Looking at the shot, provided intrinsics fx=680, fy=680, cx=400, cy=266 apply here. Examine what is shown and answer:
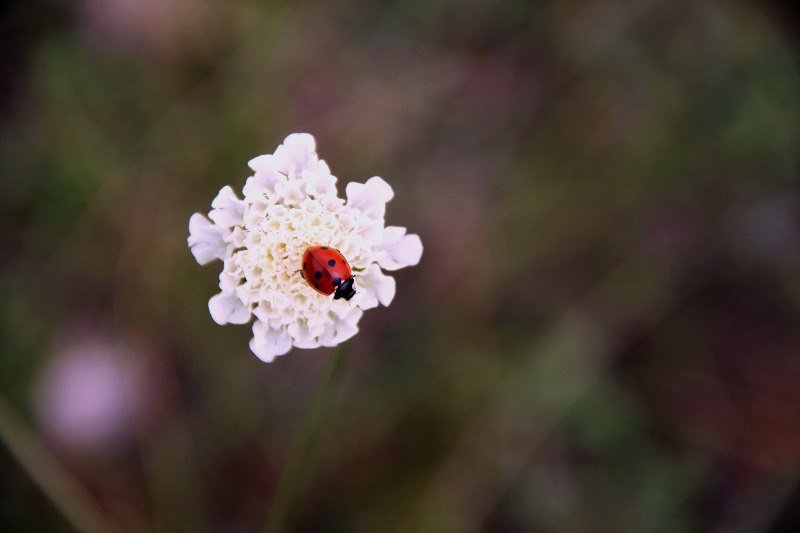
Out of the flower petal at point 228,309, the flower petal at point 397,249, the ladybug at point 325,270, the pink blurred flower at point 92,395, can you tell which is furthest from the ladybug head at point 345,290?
the pink blurred flower at point 92,395

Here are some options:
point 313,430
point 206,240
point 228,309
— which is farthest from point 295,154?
point 313,430

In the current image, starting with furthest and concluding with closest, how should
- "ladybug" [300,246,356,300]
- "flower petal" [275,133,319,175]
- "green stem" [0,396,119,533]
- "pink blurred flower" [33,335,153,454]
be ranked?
1. "pink blurred flower" [33,335,153,454]
2. "green stem" [0,396,119,533]
3. "flower petal" [275,133,319,175]
4. "ladybug" [300,246,356,300]

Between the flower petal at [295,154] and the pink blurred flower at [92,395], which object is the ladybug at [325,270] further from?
the pink blurred flower at [92,395]

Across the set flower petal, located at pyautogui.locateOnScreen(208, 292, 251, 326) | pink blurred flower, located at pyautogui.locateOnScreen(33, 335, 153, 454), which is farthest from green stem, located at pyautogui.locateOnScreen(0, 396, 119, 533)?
flower petal, located at pyautogui.locateOnScreen(208, 292, 251, 326)

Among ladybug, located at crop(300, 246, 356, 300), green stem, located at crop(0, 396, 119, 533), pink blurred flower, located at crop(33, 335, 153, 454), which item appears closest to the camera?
ladybug, located at crop(300, 246, 356, 300)

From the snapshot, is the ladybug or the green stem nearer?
the ladybug

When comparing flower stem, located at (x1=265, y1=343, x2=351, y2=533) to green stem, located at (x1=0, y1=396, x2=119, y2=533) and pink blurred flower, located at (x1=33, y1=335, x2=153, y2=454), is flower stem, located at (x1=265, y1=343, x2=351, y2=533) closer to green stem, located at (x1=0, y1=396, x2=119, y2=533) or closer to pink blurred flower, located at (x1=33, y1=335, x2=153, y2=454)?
green stem, located at (x1=0, y1=396, x2=119, y2=533)

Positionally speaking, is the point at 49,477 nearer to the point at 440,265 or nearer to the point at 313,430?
the point at 313,430
